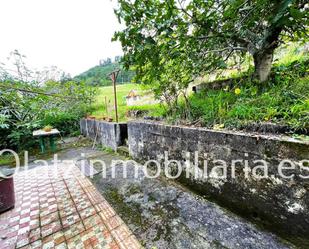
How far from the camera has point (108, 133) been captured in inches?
213

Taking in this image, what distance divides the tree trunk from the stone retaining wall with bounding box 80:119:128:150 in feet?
11.7

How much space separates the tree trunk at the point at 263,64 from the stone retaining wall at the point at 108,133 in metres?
3.56

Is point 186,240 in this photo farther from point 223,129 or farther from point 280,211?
point 223,129

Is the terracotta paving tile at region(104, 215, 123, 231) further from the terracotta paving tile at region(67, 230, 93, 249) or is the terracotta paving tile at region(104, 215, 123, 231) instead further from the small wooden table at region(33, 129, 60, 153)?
the small wooden table at region(33, 129, 60, 153)

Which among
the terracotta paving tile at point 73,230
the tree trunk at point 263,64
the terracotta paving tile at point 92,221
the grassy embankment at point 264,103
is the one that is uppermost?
the tree trunk at point 263,64

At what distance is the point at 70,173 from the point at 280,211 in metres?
4.00

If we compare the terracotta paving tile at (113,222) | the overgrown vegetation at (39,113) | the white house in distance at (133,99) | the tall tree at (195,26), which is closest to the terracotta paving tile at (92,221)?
the terracotta paving tile at (113,222)

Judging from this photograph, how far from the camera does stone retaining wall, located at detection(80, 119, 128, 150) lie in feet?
16.4

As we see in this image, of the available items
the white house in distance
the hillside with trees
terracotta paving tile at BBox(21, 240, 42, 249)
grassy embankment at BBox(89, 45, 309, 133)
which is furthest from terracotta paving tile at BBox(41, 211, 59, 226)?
the white house in distance

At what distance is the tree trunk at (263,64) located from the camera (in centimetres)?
263

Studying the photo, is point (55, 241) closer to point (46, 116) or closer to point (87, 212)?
point (87, 212)

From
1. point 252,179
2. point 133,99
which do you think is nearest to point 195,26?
point 252,179

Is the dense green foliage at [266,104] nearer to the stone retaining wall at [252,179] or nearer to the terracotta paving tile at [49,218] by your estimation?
the stone retaining wall at [252,179]

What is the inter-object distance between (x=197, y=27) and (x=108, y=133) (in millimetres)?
4226
